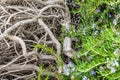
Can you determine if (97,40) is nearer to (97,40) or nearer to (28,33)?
(97,40)

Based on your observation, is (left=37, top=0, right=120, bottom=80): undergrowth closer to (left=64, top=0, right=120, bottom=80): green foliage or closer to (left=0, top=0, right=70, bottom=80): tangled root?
(left=64, top=0, right=120, bottom=80): green foliage

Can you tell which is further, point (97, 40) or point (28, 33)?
point (28, 33)

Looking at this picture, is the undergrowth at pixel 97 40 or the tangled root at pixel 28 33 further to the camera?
the tangled root at pixel 28 33

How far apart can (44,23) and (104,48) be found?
58 cm

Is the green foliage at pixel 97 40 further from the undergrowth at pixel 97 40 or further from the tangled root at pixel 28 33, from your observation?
the tangled root at pixel 28 33

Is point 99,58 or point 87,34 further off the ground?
point 87,34

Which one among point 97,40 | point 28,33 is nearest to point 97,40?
point 97,40

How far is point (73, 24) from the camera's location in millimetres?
2721

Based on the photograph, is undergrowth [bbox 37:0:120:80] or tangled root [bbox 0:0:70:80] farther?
tangled root [bbox 0:0:70:80]

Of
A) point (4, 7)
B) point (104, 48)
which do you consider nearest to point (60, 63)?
point (104, 48)

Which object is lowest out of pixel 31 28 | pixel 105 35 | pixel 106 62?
pixel 106 62

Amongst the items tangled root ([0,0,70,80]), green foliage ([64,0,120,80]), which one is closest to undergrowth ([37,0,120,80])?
green foliage ([64,0,120,80])

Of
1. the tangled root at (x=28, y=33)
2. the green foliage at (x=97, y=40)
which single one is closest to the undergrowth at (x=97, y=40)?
the green foliage at (x=97, y=40)

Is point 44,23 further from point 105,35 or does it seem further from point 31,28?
point 105,35
